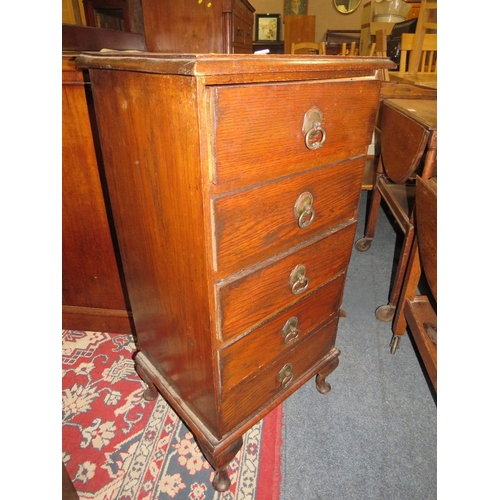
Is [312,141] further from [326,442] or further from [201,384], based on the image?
[326,442]

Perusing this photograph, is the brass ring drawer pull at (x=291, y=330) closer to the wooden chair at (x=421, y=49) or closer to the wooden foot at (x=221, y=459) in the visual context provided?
the wooden foot at (x=221, y=459)

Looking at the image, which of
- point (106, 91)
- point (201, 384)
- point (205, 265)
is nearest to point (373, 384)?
point (201, 384)

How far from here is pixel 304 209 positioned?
825mm

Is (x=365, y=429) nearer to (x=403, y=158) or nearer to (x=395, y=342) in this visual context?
(x=395, y=342)

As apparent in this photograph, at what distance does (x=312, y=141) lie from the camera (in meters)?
0.75

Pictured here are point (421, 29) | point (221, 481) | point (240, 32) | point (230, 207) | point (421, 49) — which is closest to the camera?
point (230, 207)

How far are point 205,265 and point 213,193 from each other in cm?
15

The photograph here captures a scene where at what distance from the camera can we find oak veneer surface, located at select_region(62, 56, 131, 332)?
3.82 feet

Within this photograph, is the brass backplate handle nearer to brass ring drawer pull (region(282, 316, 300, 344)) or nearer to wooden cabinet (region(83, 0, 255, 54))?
brass ring drawer pull (region(282, 316, 300, 344))

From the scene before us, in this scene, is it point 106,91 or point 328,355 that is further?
point 328,355

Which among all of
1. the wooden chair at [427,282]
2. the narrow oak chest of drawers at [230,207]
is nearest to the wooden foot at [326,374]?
the narrow oak chest of drawers at [230,207]

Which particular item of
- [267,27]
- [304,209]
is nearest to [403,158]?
[304,209]

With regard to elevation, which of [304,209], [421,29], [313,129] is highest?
[421,29]

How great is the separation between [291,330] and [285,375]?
0.17 metres
